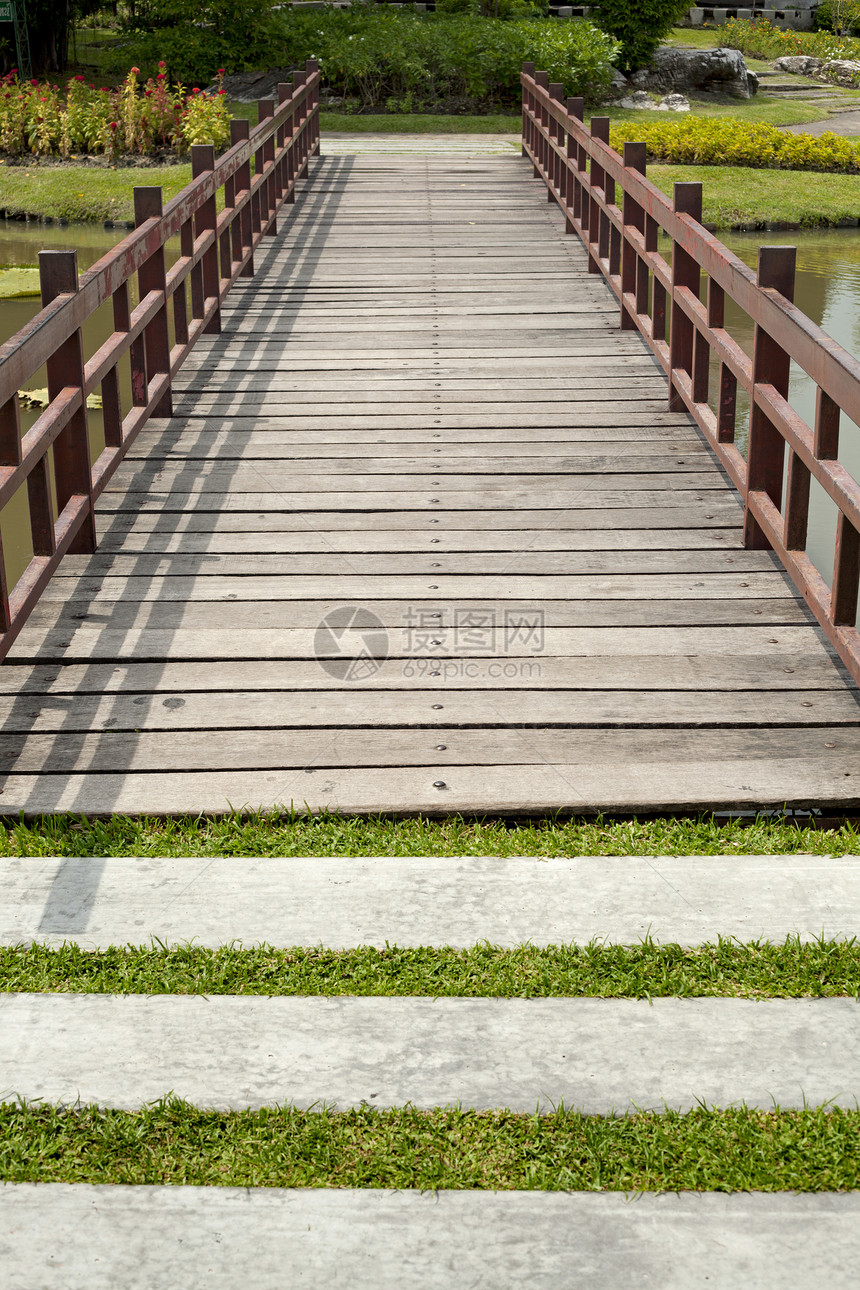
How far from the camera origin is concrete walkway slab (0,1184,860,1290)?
189 cm

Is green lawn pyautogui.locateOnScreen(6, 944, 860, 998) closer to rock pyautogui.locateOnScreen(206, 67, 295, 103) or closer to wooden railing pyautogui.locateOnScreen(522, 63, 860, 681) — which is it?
wooden railing pyautogui.locateOnScreen(522, 63, 860, 681)

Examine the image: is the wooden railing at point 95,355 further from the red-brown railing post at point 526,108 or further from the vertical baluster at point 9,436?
the red-brown railing post at point 526,108

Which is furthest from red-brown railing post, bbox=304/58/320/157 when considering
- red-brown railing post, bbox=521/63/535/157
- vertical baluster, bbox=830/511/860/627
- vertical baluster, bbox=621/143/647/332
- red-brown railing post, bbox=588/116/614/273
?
vertical baluster, bbox=830/511/860/627

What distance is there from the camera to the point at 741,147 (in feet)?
62.1

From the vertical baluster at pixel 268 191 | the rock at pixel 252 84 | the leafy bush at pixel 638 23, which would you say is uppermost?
the leafy bush at pixel 638 23

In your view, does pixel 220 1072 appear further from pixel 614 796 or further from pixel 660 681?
pixel 660 681

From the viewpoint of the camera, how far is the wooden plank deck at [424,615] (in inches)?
134

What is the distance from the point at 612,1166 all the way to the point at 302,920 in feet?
2.90

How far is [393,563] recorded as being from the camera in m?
4.65

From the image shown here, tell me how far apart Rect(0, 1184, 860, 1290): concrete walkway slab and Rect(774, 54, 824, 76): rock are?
3183 cm

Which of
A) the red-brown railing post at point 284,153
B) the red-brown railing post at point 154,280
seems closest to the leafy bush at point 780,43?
the red-brown railing post at point 284,153

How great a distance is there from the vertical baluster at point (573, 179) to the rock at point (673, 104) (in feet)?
43.6

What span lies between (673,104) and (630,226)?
673 inches

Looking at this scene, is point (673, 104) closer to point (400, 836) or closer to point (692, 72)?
point (692, 72)
